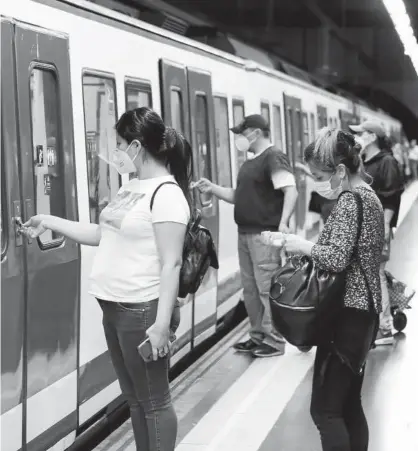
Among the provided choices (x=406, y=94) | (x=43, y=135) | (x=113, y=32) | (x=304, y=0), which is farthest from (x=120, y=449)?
(x=406, y=94)

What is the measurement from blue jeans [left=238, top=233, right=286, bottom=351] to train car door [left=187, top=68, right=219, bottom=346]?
36 centimetres

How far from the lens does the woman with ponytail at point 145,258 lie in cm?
394

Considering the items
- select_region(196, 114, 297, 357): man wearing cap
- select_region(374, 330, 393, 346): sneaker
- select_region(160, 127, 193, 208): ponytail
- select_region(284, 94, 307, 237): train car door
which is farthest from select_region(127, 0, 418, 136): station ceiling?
select_region(160, 127, 193, 208): ponytail

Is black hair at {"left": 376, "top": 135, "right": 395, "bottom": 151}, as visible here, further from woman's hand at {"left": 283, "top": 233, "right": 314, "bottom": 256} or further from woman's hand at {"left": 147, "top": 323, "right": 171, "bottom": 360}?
woman's hand at {"left": 147, "top": 323, "right": 171, "bottom": 360}

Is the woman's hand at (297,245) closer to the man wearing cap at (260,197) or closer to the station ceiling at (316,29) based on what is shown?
the man wearing cap at (260,197)

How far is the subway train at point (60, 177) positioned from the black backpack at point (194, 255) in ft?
2.36

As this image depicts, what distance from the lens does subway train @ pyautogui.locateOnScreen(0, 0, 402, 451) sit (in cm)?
431

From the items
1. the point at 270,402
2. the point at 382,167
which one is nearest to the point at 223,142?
the point at 382,167

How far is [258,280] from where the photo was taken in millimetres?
7633

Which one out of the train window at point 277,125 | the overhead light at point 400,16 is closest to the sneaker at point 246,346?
the train window at point 277,125

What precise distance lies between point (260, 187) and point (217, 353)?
1.51 m

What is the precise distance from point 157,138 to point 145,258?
18.9 inches

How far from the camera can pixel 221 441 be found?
5504mm

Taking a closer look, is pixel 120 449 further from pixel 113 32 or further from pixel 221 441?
pixel 113 32
